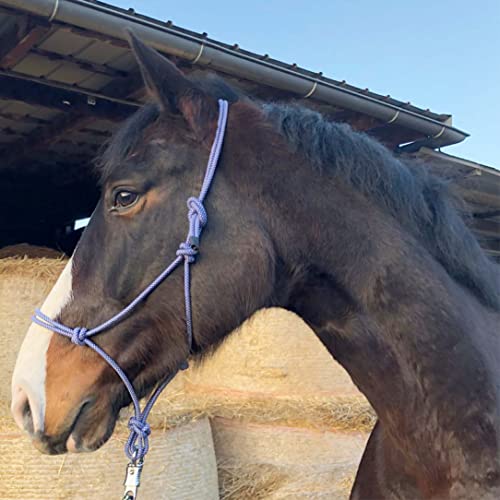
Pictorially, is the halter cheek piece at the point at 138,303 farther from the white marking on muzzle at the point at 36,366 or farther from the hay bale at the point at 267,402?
the hay bale at the point at 267,402

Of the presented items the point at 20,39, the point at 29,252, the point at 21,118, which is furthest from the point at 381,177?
the point at 29,252

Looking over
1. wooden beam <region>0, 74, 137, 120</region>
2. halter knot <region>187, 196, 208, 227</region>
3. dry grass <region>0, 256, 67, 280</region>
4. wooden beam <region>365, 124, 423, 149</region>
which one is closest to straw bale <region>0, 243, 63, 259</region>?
dry grass <region>0, 256, 67, 280</region>

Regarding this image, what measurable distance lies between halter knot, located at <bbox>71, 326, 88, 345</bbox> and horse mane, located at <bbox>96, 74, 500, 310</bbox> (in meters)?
0.31

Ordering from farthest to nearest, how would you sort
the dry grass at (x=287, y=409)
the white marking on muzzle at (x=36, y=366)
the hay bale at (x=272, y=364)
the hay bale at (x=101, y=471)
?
the hay bale at (x=272, y=364), the dry grass at (x=287, y=409), the hay bale at (x=101, y=471), the white marking on muzzle at (x=36, y=366)

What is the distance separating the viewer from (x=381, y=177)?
1.14 meters

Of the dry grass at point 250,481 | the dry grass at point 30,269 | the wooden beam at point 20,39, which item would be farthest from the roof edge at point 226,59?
the dry grass at point 250,481

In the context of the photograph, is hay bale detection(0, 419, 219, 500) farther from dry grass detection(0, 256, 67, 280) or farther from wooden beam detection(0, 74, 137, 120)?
wooden beam detection(0, 74, 137, 120)

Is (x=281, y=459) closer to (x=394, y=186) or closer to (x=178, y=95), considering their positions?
(x=394, y=186)

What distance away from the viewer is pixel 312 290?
115 cm

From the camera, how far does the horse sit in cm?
107

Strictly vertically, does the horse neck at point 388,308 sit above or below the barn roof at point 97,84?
below

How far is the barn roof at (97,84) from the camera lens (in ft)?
5.93

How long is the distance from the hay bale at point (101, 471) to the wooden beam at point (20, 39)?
1.27 m

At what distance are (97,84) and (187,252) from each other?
154cm
